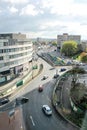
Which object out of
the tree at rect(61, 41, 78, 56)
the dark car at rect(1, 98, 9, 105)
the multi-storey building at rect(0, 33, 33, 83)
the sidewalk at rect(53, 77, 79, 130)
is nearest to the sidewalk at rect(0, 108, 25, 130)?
the dark car at rect(1, 98, 9, 105)

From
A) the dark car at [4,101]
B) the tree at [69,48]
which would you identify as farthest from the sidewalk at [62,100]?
the tree at [69,48]

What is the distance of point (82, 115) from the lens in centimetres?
3878

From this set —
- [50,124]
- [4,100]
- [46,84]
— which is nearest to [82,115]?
[50,124]

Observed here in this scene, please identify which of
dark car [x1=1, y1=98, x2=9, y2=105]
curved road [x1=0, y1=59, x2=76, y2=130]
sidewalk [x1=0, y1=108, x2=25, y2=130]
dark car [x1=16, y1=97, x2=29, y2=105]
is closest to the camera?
sidewalk [x1=0, y1=108, x2=25, y2=130]

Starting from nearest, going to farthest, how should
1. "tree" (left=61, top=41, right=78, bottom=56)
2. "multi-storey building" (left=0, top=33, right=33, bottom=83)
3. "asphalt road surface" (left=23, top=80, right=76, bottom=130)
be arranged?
"asphalt road surface" (left=23, top=80, right=76, bottom=130) → "multi-storey building" (left=0, top=33, right=33, bottom=83) → "tree" (left=61, top=41, right=78, bottom=56)

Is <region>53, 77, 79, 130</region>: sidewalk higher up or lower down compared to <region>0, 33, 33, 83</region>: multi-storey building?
lower down

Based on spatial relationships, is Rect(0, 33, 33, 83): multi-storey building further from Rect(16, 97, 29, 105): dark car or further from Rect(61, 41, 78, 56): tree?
Rect(61, 41, 78, 56): tree

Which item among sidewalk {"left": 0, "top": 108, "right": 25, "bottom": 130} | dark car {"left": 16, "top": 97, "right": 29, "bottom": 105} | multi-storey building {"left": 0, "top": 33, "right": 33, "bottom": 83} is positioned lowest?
sidewalk {"left": 0, "top": 108, "right": 25, "bottom": 130}

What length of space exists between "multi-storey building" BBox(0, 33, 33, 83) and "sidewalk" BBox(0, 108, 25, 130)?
82.6 ft

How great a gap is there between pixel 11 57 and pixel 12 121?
131ft

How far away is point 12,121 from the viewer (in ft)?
127

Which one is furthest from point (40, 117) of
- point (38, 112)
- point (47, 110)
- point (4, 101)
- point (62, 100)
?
point (4, 101)

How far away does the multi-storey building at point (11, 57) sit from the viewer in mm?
71000

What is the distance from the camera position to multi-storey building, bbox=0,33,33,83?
233 ft
